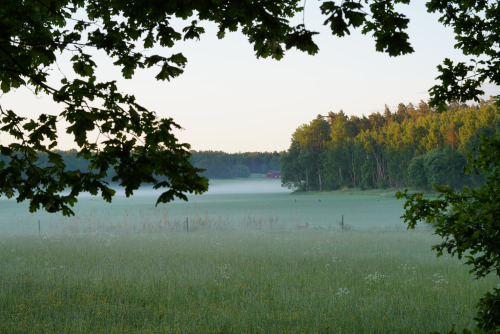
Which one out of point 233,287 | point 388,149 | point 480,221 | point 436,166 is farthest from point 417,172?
point 480,221

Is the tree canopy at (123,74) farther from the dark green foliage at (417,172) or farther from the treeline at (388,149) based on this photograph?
the dark green foliage at (417,172)

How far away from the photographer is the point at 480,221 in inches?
229

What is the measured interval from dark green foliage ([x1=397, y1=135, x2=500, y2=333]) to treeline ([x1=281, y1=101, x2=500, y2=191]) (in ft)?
202

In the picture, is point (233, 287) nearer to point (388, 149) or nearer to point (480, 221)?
point (480, 221)

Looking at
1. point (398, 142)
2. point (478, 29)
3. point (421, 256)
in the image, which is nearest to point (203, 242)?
point (421, 256)

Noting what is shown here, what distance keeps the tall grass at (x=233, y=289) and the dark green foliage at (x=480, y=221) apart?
12.6 feet

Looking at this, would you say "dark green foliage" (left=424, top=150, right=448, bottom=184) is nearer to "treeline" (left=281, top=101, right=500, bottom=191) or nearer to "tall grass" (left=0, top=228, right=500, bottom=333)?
"treeline" (left=281, top=101, right=500, bottom=191)

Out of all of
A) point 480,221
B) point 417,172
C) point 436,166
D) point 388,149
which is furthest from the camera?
point 388,149

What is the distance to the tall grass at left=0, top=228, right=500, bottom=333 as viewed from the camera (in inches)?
396

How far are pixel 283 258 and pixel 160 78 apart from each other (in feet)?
43.9

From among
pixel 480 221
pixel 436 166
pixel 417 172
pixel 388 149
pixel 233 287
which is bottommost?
pixel 233 287

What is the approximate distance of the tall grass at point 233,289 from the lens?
33.0ft

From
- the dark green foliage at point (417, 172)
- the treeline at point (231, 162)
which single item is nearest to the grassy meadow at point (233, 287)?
the dark green foliage at point (417, 172)

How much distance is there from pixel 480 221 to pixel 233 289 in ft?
26.9
